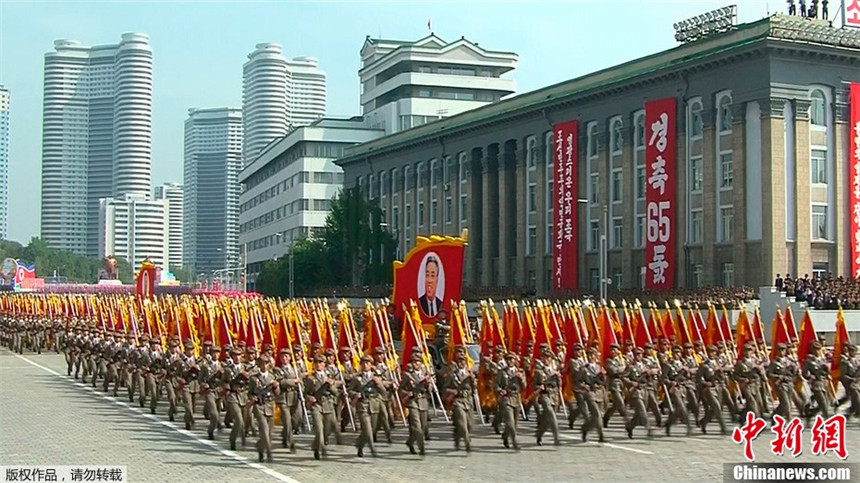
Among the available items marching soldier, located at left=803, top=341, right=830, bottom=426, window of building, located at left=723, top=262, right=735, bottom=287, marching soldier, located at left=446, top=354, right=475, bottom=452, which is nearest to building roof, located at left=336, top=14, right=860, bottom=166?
window of building, located at left=723, top=262, right=735, bottom=287

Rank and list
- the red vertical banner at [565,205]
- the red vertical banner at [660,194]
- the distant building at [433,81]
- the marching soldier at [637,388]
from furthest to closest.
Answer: the distant building at [433,81] < the red vertical banner at [565,205] < the red vertical banner at [660,194] < the marching soldier at [637,388]

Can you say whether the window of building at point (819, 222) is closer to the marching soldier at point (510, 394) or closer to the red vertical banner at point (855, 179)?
the red vertical banner at point (855, 179)

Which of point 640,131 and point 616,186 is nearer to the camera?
point 640,131

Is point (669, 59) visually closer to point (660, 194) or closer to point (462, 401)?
point (660, 194)

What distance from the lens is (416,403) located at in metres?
15.5

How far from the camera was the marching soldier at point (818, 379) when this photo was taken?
1802cm

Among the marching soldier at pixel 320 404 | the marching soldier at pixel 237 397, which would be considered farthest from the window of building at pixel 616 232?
the marching soldier at pixel 237 397

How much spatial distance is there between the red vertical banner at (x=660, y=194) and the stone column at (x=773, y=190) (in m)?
4.76

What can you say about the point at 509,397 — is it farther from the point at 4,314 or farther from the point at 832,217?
the point at 4,314

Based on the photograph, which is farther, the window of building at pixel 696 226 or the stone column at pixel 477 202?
the stone column at pixel 477 202

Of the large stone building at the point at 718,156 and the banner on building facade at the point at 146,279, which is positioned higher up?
the large stone building at the point at 718,156

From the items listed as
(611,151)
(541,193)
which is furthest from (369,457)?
(541,193)

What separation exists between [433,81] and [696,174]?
4541 centimetres

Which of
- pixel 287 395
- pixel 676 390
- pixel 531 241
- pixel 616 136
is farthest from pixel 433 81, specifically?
pixel 287 395
